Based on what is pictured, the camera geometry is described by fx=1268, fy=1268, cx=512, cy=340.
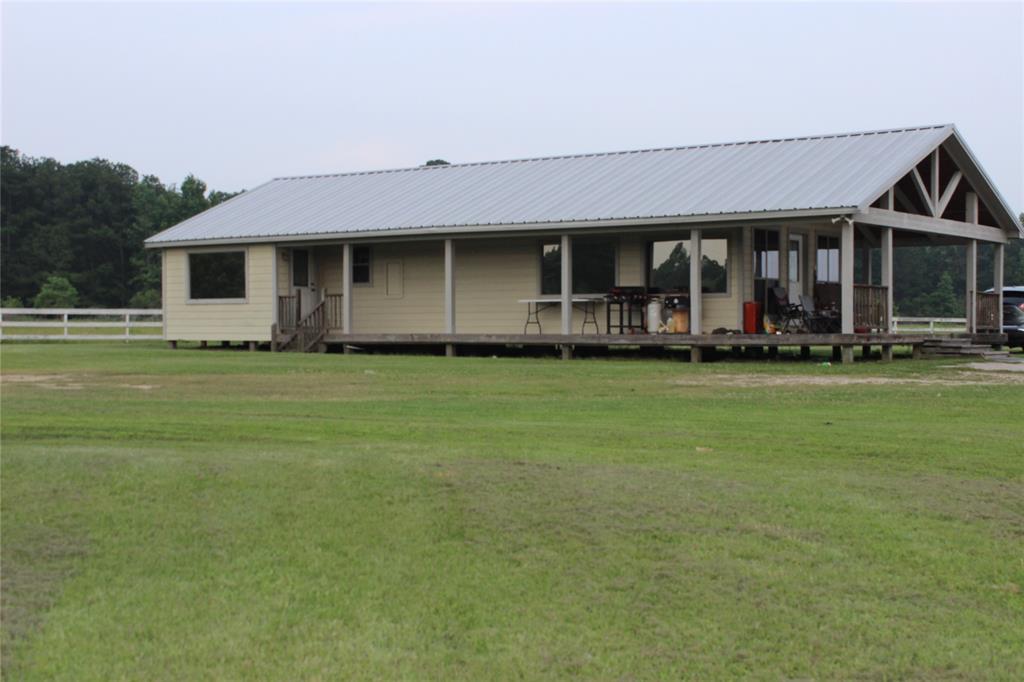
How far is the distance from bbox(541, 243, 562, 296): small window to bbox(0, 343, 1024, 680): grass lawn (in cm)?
1422

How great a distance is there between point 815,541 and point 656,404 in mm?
6928

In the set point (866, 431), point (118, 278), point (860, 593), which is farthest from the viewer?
point (118, 278)

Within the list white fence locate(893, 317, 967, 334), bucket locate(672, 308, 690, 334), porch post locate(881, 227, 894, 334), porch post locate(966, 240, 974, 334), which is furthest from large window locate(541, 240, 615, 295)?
porch post locate(966, 240, 974, 334)

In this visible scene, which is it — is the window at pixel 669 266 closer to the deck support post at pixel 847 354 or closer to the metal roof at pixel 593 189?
the metal roof at pixel 593 189

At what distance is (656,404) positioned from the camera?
14086 mm

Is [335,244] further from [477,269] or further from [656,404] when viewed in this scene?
[656,404]

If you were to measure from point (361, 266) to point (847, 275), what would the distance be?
1143 cm

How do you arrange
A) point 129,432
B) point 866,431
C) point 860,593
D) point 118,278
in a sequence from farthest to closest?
point 118,278, point 866,431, point 129,432, point 860,593

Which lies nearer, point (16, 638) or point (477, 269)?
point (16, 638)

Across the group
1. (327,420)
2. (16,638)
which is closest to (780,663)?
(16,638)

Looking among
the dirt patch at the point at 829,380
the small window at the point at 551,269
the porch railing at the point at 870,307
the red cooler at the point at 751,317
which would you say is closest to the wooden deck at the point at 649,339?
the porch railing at the point at 870,307

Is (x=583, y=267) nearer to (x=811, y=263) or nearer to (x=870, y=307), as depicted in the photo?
(x=811, y=263)

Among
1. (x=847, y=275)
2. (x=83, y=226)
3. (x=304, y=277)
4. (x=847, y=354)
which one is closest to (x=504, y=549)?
(x=847, y=275)

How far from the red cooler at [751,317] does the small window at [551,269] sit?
4123mm
